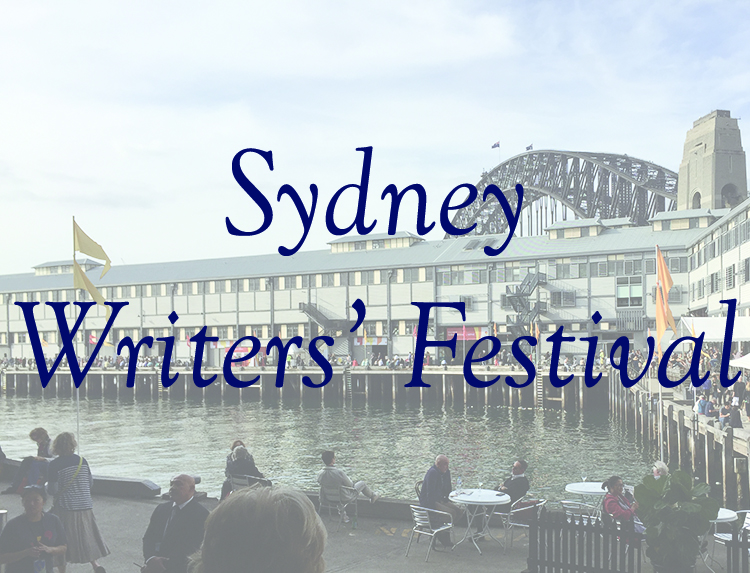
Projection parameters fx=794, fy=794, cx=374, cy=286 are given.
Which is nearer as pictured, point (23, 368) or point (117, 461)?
point (117, 461)

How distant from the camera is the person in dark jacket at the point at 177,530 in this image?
22.1ft

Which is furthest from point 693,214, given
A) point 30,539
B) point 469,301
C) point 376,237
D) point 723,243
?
point 30,539

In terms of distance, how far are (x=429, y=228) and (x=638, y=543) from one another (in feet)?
17.2

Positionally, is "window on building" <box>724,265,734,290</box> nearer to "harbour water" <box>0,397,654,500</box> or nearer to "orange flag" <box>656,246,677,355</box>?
"harbour water" <box>0,397,654,500</box>

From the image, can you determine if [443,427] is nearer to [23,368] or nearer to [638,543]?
[638,543]

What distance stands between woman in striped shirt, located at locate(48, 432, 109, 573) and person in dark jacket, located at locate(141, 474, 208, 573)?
3232 mm

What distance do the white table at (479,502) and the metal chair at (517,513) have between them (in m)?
0.18

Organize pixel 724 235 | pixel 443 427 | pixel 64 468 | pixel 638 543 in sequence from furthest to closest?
pixel 724 235, pixel 443 427, pixel 64 468, pixel 638 543

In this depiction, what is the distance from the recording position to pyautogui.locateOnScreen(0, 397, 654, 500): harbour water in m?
31.2

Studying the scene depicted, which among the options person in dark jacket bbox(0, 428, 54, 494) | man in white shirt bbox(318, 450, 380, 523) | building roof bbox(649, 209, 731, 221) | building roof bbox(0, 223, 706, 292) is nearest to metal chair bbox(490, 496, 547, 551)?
man in white shirt bbox(318, 450, 380, 523)

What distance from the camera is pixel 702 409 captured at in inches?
1127

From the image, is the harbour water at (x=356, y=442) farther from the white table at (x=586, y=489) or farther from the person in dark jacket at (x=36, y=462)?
the white table at (x=586, y=489)

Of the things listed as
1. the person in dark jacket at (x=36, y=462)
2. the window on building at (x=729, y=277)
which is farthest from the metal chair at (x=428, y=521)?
the window on building at (x=729, y=277)

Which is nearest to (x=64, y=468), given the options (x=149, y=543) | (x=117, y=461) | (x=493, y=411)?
(x=149, y=543)
